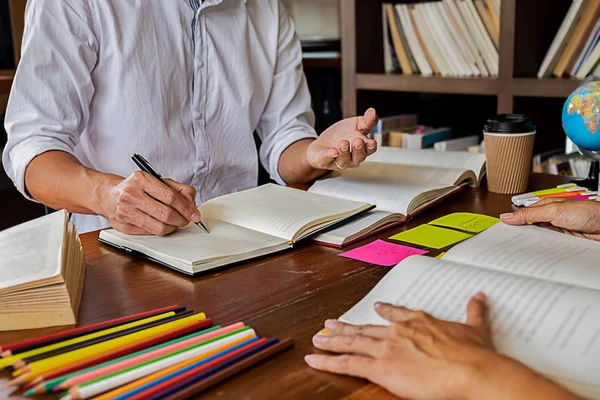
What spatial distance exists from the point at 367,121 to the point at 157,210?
472 mm

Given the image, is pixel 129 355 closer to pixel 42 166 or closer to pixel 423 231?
pixel 423 231

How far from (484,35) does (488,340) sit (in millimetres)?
1765

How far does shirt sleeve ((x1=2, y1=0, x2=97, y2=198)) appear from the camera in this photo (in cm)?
133

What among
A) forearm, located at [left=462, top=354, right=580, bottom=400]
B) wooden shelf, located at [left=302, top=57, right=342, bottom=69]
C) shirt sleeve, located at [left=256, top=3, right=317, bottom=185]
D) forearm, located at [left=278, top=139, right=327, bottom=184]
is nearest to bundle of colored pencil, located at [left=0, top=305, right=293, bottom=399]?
forearm, located at [left=462, top=354, right=580, bottom=400]

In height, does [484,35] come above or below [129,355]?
above

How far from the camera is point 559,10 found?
7.11 ft

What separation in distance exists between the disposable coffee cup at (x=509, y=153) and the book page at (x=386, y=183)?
7 cm

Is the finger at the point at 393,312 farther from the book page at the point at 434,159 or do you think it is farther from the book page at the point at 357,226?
the book page at the point at 434,159

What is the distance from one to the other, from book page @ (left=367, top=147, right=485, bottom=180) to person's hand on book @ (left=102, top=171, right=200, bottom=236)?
2.08 ft

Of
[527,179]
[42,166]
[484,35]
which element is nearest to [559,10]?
[484,35]

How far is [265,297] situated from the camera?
2.86 ft

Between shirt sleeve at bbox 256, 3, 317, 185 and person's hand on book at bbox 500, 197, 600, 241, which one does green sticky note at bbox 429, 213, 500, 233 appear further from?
shirt sleeve at bbox 256, 3, 317, 185

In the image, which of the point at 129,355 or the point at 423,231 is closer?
the point at 129,355

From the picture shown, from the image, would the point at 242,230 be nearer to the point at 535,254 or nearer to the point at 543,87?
the point at 535,254
